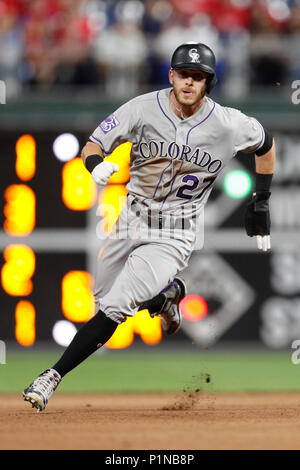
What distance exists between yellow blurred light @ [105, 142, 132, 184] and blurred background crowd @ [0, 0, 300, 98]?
116 centimetres

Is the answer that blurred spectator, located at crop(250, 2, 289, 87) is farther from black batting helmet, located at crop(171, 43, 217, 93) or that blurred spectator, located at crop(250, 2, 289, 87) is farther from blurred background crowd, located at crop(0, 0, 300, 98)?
black batting helmet, located at crop(171, 43, 217, 93)

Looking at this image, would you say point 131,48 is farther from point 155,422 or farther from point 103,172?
point 155,422

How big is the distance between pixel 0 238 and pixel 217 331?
8.19 feet

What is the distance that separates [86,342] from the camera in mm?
5945

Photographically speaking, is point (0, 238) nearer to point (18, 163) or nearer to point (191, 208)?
point (18, 163)

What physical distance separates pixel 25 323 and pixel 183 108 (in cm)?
443

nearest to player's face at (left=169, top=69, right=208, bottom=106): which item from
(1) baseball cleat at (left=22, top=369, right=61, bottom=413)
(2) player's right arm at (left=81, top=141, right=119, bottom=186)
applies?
(2) player's right arm at (left=81, top=141, right=119, bottom=186)

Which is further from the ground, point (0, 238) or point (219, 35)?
point (219, 35)

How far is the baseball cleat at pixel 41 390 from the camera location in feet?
18.7

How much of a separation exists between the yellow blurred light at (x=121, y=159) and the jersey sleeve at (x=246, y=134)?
3.09 meters

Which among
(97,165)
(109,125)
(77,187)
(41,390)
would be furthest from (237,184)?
(41,390)
